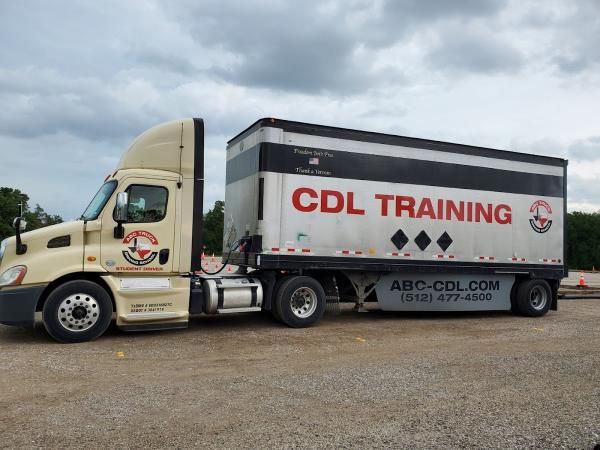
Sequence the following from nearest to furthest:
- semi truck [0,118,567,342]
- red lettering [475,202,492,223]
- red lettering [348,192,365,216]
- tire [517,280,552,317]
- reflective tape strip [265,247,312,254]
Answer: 1. semi truck [0,118,567,342]
2. reflective tape strip [265,247,312,254]
3. red lettering [348,192,365,216]
4. red lettering [475,202,492,223]
5. tire [517,280,552,317]

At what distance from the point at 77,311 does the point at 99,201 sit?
1.83m

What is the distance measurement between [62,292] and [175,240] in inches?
75.3

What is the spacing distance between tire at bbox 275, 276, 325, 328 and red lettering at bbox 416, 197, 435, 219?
2685 millimetres

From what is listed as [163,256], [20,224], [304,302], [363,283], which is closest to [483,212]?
[363,283]

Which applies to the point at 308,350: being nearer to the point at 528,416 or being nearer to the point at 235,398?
the point at 235,398

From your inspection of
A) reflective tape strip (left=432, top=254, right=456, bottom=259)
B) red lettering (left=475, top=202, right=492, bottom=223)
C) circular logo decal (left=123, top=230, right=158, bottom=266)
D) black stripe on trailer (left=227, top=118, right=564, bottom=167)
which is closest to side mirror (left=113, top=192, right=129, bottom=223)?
circular logo decal (left=123, top=230, right=158, bottom=266)

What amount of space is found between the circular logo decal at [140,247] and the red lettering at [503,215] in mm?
7477

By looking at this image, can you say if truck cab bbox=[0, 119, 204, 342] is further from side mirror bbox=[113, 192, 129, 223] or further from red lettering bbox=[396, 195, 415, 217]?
red lettering bbox=[396, 195, 415, 217]

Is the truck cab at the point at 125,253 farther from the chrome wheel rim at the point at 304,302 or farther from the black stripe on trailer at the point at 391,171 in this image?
the chrome wheel rim at the point at 304,302

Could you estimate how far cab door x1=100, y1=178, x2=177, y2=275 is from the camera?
8.42 meters

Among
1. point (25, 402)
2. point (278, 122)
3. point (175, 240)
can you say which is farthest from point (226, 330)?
point (25, 402)

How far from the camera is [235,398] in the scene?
5512 millimetres

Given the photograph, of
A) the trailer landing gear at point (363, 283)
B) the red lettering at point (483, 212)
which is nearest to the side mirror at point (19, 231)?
the trailer landing gear at point (363, 283)

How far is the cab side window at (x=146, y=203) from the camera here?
8.62 m
